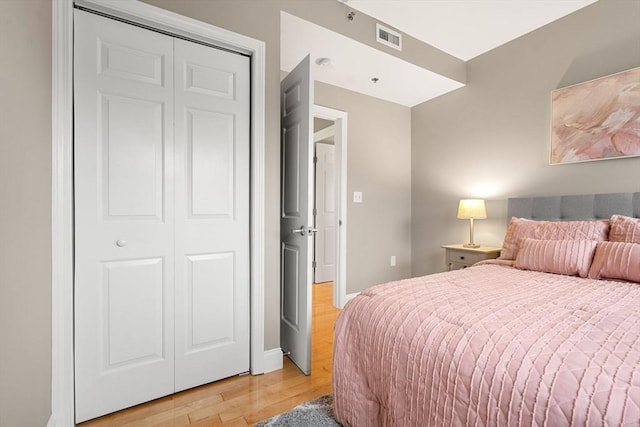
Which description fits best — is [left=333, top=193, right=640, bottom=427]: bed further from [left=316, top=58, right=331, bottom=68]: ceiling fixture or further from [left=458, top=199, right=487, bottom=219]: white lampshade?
[left=316, top=58, right=331, bottom=68]: ceiling fixture

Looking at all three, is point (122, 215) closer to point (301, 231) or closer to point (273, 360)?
point (301, 231)

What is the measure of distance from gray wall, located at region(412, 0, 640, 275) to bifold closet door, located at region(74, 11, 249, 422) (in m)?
2.45

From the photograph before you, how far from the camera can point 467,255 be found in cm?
285

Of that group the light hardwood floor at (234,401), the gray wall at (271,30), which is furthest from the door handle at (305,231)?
the light hardwood floor at (234,401)

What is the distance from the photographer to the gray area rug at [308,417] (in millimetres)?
1487

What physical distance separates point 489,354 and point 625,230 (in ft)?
5.69

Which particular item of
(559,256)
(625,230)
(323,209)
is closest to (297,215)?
(559,256)

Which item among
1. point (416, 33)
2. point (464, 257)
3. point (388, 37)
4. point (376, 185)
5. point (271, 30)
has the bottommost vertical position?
point (464, 257)

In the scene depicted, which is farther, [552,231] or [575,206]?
[575,206]

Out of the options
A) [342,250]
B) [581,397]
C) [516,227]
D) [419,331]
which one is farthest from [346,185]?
[581,397]

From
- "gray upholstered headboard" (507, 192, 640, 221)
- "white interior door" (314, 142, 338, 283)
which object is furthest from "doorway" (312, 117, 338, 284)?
"gray upholstered headboard" (507, 192, 640, 221)

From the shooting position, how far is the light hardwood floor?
155 cm

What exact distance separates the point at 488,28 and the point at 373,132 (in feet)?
4.69

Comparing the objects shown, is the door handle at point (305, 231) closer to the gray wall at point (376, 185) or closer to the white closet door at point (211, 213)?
the white closet door at point (211, 213)
